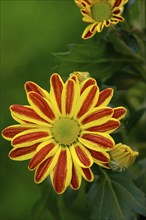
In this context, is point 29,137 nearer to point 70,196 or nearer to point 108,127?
point 108,127

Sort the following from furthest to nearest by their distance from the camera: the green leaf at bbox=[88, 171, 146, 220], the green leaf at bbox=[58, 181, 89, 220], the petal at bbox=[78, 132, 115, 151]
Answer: the green leaf at bbox=[58, 181, 89, 220]
the green leaf at bbox=[88, 171, 146, 220]
the petal at bbox=[78, 132, 115, 151]

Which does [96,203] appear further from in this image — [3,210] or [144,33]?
[3,210]

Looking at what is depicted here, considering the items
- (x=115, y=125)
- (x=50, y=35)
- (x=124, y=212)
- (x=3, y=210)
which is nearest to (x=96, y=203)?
(x=124, y=212)

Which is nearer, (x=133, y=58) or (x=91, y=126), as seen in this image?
(x=91, y=126)

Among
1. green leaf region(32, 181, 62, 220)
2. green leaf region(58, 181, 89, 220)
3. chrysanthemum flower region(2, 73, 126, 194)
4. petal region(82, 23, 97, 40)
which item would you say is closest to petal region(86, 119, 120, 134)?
chrysanthemum flower region(2, 73, 126, 194)

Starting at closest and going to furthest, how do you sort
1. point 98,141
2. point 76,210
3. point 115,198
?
point 98,141, point 115,198, point 76,210

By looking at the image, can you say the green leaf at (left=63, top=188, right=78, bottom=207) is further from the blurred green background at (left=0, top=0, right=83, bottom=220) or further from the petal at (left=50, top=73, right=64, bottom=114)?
the blurred green background at (left=0, top=0, right=83, bottom=220)

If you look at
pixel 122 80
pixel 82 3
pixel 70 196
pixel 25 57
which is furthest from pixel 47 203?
pixel 25 57
